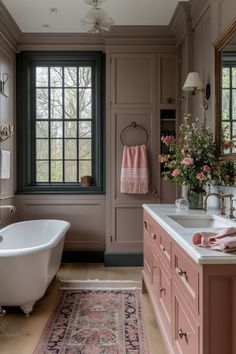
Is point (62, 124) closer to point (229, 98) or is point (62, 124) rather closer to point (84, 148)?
point (84, 148)

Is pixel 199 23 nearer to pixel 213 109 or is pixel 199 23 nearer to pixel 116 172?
pixel 213 109

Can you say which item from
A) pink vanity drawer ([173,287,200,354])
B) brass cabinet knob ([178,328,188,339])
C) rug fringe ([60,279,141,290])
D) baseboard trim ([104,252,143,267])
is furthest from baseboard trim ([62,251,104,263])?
brass cabinet knob ([178,328,188,339])

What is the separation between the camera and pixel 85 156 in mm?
4523

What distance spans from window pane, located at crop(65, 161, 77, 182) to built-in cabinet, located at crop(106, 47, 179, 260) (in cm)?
57

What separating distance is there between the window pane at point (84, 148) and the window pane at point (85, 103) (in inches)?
12.5

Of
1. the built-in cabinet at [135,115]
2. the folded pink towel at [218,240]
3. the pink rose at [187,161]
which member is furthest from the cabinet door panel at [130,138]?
the folded pink towel at [218,240]

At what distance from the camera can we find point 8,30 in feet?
12.9

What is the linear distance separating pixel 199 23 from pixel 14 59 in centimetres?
231

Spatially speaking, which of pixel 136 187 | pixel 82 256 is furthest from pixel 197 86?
pixel 82 256

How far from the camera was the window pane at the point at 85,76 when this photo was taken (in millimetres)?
4500

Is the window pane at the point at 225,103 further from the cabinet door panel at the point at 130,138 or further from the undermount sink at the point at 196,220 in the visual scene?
the cabinet door panel at the point at 130,138

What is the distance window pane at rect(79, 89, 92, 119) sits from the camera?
14.8 feet

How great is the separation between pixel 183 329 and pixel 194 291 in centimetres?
35

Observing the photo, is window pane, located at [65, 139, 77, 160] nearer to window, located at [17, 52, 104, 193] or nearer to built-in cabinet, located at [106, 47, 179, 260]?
window, located at [17, 52, 104, 193]
